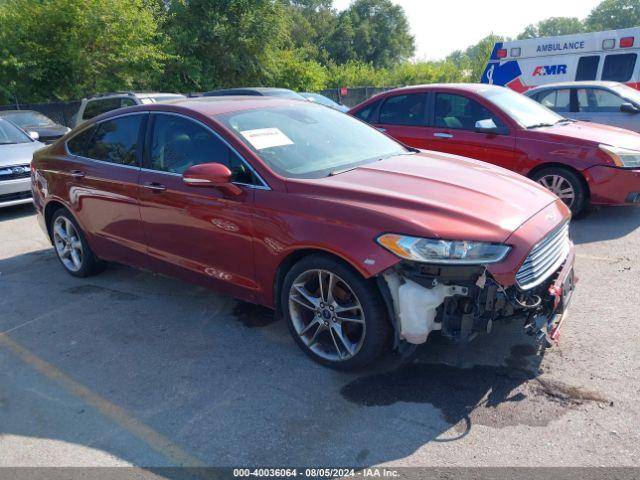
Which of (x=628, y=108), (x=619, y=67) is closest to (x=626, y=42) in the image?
(x=619, y=67)

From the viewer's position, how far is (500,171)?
162 inches

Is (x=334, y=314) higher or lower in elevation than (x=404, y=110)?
lower

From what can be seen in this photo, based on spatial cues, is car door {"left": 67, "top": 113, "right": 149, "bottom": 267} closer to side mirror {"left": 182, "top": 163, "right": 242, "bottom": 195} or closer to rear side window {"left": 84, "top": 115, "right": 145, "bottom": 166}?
rear side window {"left": 84, "top": 115, "right": 145, "bottom": 166}

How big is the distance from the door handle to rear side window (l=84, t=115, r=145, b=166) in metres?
0.31

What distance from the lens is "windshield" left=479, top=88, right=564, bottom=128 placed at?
22.2 feet

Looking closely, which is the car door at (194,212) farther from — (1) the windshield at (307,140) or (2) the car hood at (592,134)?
(2) the car hood at (592,134)

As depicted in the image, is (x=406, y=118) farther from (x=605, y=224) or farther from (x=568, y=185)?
(x=605, y=224)

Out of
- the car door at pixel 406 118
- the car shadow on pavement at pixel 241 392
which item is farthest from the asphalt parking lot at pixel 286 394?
the car door at pixel 406 118

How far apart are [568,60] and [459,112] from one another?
24.3 ft

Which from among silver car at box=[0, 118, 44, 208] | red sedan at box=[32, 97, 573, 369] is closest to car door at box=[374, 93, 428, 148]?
red sedan at box=[32, 97, 573, 369]

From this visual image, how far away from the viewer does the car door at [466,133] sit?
22.0ft

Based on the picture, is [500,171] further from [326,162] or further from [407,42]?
[407,42]

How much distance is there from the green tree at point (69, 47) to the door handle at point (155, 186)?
17143mm

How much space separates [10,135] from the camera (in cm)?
945
